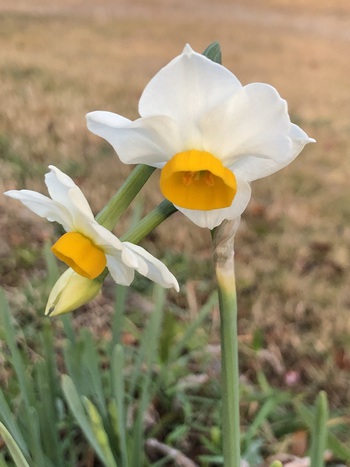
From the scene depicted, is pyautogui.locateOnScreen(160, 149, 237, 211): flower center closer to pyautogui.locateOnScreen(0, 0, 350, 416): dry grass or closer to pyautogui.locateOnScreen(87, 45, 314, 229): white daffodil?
pyautogui.locateOnScreen(87, 45, 314, 229): white daffodil

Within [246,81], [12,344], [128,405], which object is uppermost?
[246,81]

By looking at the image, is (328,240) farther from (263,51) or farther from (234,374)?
(234,374)

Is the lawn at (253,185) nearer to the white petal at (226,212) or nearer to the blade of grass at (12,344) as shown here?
the blade of grass at (12,344)

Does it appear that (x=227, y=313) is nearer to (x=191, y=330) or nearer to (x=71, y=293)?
(x=71, y=293)

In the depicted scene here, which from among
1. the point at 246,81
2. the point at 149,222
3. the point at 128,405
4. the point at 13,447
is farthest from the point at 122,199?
the point at 246,81

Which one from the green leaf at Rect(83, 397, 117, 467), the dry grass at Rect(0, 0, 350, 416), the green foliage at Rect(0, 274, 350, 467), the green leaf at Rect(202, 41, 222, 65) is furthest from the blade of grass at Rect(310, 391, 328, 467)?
the dry grass at Rect(0, 0, 350, 416)

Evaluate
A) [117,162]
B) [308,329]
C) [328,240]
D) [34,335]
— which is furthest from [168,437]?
[117,162]
